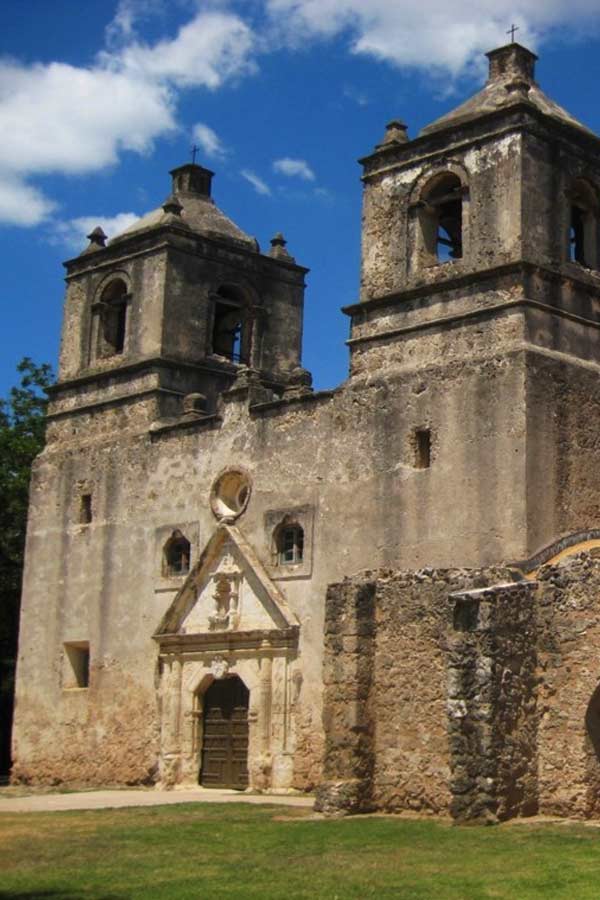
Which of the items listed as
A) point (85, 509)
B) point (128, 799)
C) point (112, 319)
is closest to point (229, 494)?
point (85, 509)

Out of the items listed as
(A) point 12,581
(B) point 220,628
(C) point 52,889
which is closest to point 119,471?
(B) point 220,628

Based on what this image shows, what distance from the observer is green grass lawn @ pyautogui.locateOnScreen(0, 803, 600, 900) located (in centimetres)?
1004

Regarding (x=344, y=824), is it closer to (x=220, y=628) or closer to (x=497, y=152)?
(x=220, y=628)

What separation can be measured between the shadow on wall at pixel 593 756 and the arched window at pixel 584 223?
8.27 m

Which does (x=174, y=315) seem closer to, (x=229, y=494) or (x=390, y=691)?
(x=229, y=494)

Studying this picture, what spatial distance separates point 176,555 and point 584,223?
27.1 ft

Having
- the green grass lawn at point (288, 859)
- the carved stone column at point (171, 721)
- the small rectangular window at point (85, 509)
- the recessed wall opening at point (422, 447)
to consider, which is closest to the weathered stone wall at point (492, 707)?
the green grass lawn at point (288, 859)

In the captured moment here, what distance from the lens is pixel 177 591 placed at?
22.2 metres

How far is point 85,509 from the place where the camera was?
962 inches

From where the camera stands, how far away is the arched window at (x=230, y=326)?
25.6 meters

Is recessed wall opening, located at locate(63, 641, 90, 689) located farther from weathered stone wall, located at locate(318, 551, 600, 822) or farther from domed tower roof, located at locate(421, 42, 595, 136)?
domed tower roof, located at locate(421, 42, 595, 136)

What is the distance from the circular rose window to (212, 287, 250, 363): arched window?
4.24m

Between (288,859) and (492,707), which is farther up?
(492,707)

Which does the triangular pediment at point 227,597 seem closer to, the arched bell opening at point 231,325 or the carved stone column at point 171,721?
the carved stone column at point 171,721
